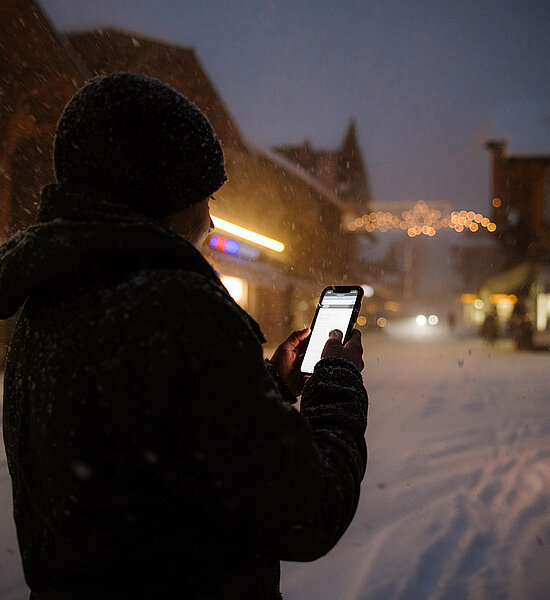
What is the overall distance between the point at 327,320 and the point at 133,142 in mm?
1108

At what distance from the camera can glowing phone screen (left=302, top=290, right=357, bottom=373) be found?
5.39ft

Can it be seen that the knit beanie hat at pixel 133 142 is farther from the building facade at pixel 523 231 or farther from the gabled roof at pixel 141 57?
the building facade at pixel 523 231

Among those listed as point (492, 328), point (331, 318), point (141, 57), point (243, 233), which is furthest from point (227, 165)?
point (331, 318)

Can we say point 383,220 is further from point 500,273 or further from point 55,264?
point 55,264

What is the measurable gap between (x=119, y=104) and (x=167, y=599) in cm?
91

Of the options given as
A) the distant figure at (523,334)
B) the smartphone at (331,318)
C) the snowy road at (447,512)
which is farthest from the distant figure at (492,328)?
the smartphone at (331,318)

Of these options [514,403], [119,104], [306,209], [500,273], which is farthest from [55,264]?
[500,273]

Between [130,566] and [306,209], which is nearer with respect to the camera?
[130,566]

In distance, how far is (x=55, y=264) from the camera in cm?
76

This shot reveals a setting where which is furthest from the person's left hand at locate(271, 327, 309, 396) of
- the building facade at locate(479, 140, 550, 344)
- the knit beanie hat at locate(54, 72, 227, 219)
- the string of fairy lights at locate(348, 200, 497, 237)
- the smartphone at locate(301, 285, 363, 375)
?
the string of fairy lights at locate(348, 200, 497, 237)

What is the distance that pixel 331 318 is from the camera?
180cm

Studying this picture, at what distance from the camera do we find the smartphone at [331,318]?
164 centimetres

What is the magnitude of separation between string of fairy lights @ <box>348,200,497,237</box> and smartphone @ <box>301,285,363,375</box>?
21.9 m

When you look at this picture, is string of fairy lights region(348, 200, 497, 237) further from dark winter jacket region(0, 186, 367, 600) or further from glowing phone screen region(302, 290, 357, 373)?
dark winter jacket region(0, 186, 367, 600)
